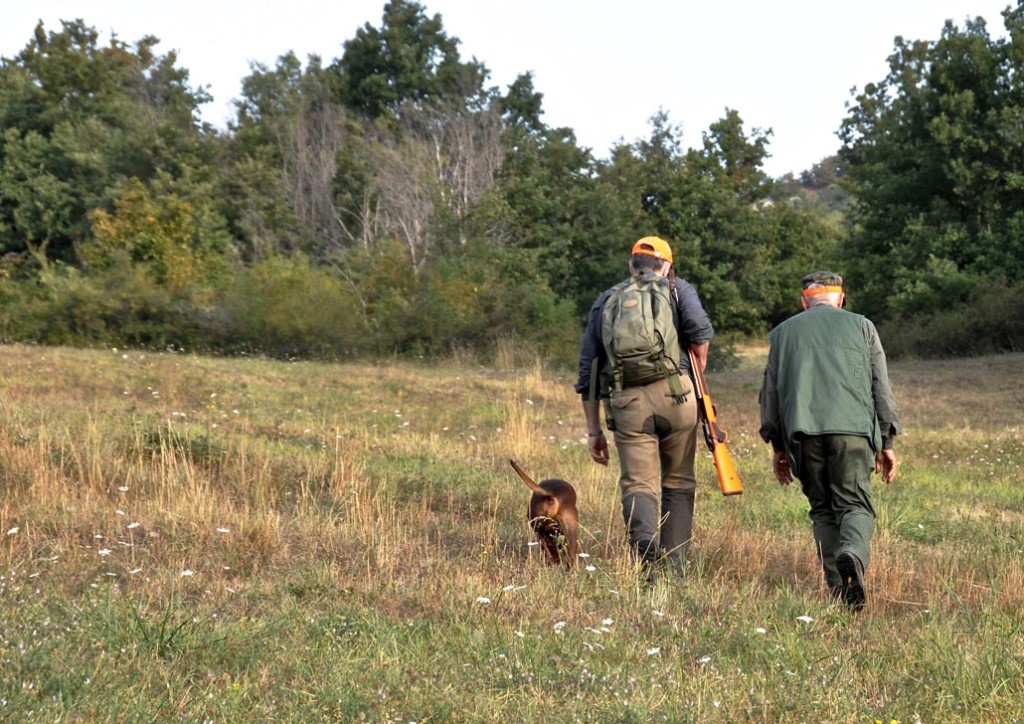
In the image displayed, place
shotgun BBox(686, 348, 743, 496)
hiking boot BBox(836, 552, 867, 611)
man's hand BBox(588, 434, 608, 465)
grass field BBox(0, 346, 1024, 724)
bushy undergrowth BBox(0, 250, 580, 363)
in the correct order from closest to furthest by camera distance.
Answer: grass field BBox(0, 346, 1024, 724) → hiking boot BBox(836, 552, 867, 611) → shotgun BBox(686, 348, 743, 496) → man's hand BBox(588, 434, 608, 465) → bushy undergrowth BBox(0, 250, 580, 363)

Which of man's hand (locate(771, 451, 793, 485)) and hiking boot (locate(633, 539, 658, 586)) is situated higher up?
A: man's hand (locate(771, 451, 793, 485))

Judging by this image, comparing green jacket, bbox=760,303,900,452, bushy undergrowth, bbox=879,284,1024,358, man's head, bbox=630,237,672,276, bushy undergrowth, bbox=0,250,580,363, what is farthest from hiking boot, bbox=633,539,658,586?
bushy undergrowth, bbox=879,284,1024,358

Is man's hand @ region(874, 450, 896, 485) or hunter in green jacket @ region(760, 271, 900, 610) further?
man's hand @ region(874, 450, 896, 485)

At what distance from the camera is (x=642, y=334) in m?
5.73

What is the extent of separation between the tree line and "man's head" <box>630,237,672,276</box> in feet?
58.7

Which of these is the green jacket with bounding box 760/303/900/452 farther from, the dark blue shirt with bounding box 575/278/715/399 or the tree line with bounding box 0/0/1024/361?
the tree line with bounding box 0/0/1024/361

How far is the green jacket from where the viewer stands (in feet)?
18.5

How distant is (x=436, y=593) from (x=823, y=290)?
2.50 meters

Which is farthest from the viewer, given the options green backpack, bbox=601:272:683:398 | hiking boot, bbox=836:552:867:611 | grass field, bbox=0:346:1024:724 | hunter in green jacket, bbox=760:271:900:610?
green backpack, bbox=601:272:683:398

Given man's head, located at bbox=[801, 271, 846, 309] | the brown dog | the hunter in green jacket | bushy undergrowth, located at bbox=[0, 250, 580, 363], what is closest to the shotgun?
the hunter in green jacket

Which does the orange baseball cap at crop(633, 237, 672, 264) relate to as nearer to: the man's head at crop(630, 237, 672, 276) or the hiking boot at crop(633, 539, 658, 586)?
the man's head at crop(630, 237, 672, 276)

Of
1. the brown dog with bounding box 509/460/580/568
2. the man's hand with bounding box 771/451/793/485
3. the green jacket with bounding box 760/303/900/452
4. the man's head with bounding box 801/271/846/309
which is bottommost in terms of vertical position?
the brown dog with bounding box 509/460/580/568

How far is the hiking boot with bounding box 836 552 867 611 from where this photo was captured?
5.43m

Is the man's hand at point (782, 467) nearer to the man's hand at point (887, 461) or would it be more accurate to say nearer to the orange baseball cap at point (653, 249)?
the man's hand at point (887, 461)
